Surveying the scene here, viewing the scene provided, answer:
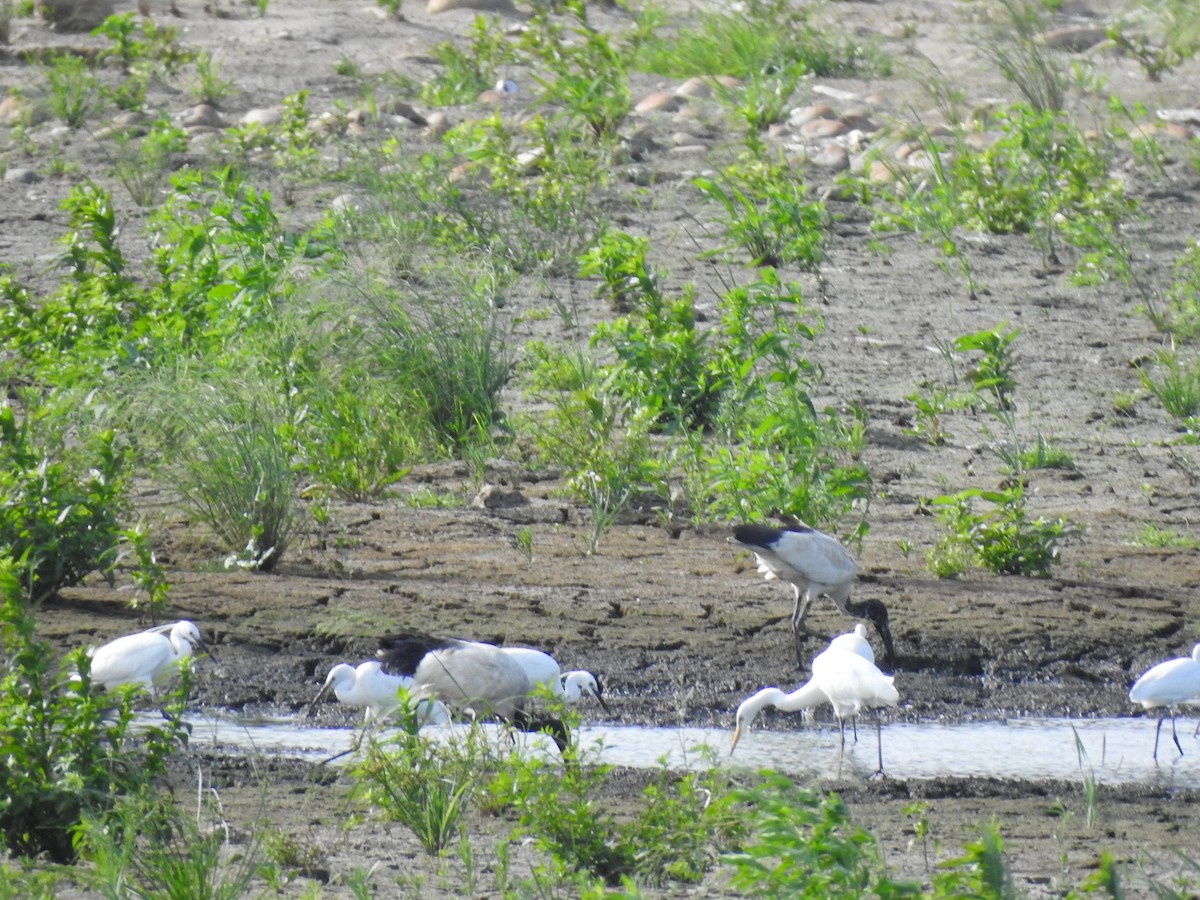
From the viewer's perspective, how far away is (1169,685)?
582 centimetres

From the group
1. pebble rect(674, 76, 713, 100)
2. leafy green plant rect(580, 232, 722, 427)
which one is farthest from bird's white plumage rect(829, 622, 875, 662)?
pebble rect(674, 76, 713, 100)

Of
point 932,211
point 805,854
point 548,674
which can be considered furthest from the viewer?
point 932,211

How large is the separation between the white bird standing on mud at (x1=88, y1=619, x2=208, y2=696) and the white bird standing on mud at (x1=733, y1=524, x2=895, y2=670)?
81.2 inches

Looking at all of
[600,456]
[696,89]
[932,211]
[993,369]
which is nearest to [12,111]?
[696,89]

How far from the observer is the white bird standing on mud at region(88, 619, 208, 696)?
17.9ft

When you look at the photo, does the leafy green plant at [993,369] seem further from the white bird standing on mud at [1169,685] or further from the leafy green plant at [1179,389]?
the white bird standing on mud at [1169,685]

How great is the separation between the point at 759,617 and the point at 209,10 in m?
11.0

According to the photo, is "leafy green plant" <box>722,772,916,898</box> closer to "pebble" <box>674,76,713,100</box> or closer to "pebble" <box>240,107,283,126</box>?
"pebble" <box>240,107,283,126</box>

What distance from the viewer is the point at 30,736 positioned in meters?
4.02

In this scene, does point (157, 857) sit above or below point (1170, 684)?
above

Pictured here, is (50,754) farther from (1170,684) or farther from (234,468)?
(1170,684)

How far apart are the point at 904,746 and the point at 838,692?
0.40 m

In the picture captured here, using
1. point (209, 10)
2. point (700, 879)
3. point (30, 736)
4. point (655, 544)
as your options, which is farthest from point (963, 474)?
point (209, 10)

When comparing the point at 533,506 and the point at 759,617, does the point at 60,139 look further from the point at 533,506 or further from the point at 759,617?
the point at 759,617
